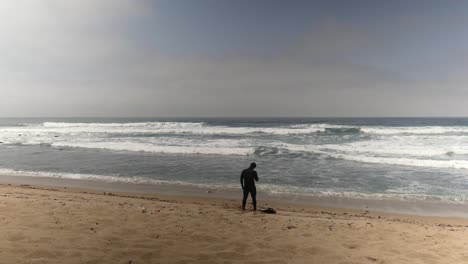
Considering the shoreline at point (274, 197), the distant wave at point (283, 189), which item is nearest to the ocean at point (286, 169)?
the distant wave at point (283, 189)

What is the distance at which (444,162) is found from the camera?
1758 cm

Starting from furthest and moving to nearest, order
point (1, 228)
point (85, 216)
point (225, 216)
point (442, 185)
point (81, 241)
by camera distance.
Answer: point (442, 185)
point (225, 216)
point (85, 216)
point (1, 228)
point (81, 241)

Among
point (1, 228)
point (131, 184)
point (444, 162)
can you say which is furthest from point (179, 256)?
point (444, 162)

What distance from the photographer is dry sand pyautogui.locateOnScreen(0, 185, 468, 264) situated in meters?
5.02

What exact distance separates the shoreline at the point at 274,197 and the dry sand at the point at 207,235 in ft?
2.81

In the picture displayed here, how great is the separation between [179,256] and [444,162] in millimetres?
17795

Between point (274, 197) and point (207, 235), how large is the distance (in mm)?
5079

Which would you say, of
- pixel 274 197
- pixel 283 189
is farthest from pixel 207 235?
pixel 283 189

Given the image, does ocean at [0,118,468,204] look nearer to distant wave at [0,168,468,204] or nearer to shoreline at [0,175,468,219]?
distant wave at [0,168,468,204]

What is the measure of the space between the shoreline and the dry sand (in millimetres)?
856

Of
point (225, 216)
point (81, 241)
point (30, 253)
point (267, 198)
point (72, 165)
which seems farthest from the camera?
point (72, 165)

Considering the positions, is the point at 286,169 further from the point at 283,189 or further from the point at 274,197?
the point at 274,197

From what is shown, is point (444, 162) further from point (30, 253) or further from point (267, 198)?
point (30, 253)

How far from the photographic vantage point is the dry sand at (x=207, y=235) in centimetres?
502
